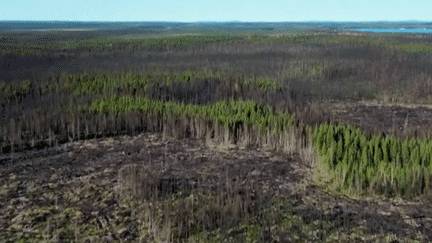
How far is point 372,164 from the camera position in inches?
263

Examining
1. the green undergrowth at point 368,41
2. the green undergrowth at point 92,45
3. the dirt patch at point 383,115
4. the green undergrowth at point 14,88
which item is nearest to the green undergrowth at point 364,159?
the dirt patch at point 383,115

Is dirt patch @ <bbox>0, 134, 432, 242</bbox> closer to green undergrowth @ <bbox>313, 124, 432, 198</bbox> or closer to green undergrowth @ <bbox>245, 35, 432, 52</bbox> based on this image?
green undergrowth @ <bbox>313, 124, 432, 198</bbox>

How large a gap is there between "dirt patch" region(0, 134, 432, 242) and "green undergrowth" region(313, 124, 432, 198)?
0.30 metres

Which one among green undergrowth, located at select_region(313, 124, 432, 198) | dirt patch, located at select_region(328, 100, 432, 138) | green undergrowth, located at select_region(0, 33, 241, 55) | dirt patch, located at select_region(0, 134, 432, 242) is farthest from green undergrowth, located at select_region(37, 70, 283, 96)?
green undergrowth, located at select_region(0, 33, 241, 55)

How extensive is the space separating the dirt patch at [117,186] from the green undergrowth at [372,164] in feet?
0.97

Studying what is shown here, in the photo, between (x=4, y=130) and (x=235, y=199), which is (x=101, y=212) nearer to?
(x=235, y=199)

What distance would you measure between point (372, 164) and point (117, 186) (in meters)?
3.72

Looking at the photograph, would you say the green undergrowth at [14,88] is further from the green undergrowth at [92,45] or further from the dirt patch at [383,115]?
the green undergrowth at [92,45]

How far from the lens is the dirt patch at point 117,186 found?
5176 mm

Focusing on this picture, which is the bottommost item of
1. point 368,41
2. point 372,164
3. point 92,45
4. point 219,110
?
point 372,164

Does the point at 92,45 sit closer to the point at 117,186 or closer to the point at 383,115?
the point at 383,115

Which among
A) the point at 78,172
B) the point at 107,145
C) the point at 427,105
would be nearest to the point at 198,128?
the point at 107,145

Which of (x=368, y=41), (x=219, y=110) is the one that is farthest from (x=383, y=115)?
(x=368, y=41)

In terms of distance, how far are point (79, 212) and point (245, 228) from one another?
6.76 feet
